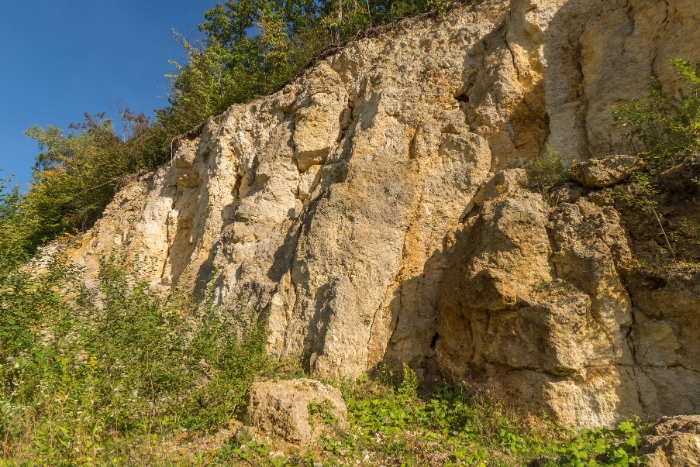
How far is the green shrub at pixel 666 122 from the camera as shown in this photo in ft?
18.9

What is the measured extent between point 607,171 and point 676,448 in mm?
3694

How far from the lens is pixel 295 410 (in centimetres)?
510

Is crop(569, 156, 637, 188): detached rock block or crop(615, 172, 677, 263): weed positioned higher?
crop(569, 156, 637, 188): detached rock block

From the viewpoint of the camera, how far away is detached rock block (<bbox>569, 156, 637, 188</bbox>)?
19.4ft

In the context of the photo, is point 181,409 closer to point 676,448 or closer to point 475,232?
point 475,232

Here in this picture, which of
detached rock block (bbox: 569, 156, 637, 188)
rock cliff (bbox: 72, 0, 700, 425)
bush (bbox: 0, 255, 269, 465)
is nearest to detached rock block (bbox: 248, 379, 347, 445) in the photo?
bush (bbox: 0, 255, 269, 465)

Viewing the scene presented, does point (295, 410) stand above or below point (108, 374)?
below

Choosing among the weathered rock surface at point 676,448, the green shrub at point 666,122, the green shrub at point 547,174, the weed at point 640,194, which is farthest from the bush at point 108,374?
the green shrub at point 666,122

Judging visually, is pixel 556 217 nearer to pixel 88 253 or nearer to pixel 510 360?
pixel 510 360

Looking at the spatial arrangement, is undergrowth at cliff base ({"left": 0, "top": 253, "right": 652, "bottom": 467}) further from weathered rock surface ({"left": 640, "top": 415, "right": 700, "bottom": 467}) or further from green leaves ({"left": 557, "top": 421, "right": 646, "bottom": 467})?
weathered rock surface ({"left": 640, "top": 415, "right": 700, "bottom": 467})

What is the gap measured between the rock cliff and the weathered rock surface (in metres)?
1.40

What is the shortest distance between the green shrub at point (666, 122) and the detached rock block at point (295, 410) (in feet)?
16.9

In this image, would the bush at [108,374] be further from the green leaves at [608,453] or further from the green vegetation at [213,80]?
the green vegetation at [213,80]

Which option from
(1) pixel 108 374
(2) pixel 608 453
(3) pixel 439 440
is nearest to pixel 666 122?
(2) pixel 608 453
